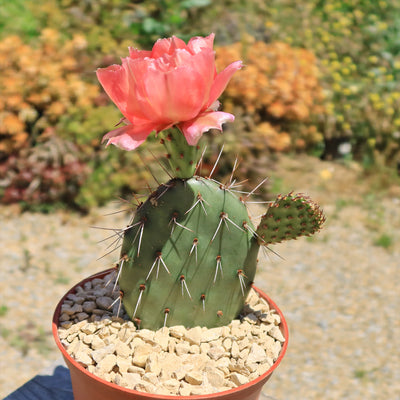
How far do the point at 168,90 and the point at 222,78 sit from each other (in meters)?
0.12

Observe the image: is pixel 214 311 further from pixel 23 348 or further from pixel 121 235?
pixel 23 348

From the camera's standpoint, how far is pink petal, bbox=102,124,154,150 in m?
1.02

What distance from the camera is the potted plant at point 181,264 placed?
3.43 feet

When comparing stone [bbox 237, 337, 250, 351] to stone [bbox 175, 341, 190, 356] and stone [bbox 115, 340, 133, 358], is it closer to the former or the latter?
stone [bbox 175, 341, 190, 356]

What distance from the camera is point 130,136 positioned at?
105 centimetres

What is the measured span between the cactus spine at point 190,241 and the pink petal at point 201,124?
0.09 m

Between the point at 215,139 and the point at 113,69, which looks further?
the point at 215,139

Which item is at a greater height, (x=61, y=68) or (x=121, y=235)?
(x=121, y=235)

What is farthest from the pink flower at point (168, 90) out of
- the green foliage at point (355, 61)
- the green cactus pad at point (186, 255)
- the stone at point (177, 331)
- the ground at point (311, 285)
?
the green foliage at point (355, 61)

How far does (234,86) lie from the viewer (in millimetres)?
3988

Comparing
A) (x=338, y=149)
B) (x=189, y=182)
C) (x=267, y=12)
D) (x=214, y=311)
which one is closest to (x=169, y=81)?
(x=189, y=182)

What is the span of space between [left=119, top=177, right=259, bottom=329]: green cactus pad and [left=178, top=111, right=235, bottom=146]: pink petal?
0.57ft

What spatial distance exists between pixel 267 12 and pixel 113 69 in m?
5.13

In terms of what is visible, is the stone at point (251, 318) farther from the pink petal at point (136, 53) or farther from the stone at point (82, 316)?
the pink petal at point (136, 53)
